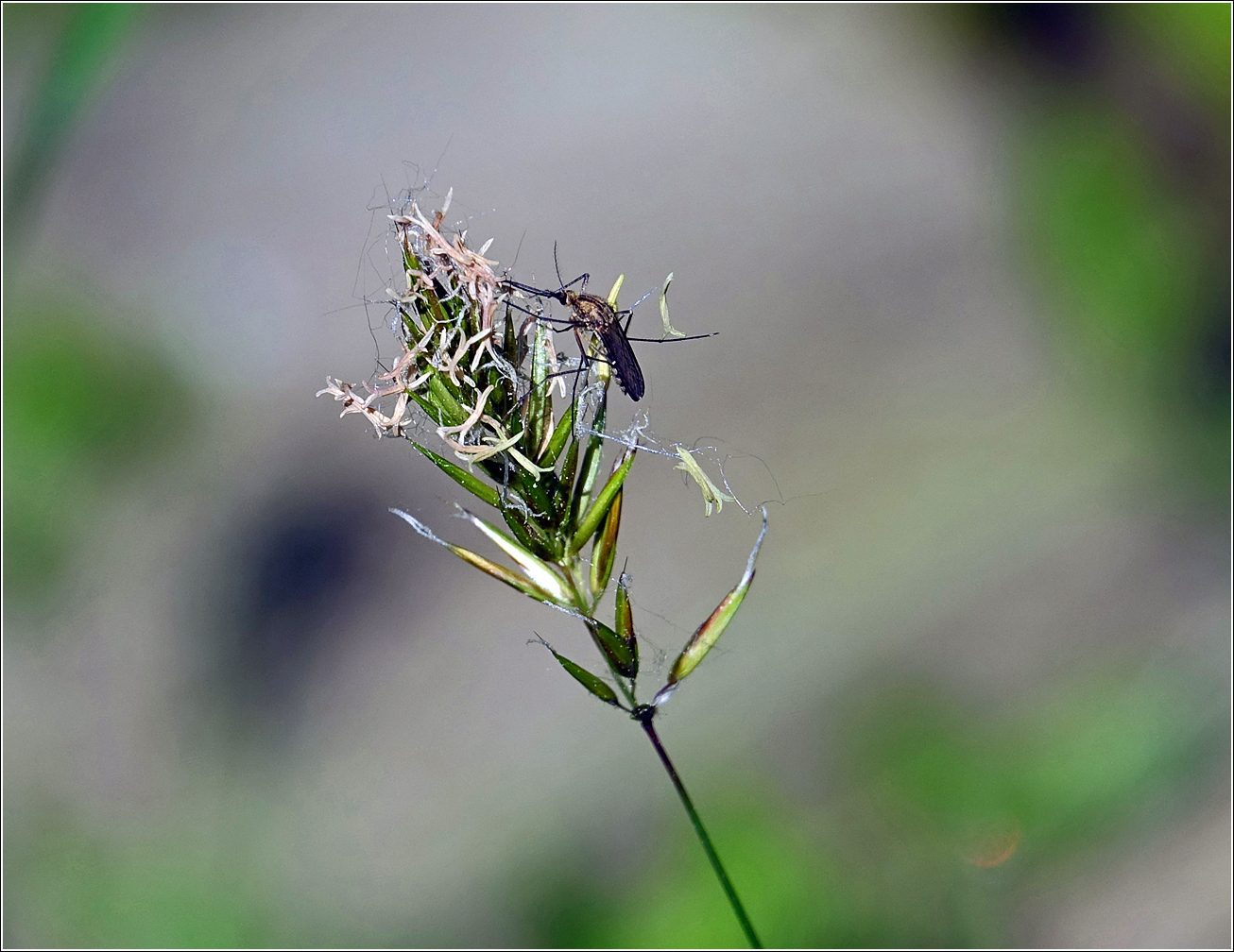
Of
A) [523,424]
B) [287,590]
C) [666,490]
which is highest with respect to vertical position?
[287,590]

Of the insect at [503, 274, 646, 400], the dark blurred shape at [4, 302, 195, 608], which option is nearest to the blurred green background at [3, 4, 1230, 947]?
the dark blurred shape at [4, 302, 195, 608]

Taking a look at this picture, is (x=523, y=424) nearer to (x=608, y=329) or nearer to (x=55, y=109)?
(x=608, y=329)

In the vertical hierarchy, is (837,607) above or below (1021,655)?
above

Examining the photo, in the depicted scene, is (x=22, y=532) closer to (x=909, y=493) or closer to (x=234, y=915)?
(x=234, y=915)

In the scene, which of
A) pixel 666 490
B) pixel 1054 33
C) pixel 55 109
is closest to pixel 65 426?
→ pixel 55 109

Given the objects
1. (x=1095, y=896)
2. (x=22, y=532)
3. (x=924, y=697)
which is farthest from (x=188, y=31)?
(x=1095, y=896)

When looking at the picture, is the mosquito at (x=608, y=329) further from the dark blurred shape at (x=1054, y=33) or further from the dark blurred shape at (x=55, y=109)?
the dark blurred shape at (x=1054, y=33)
